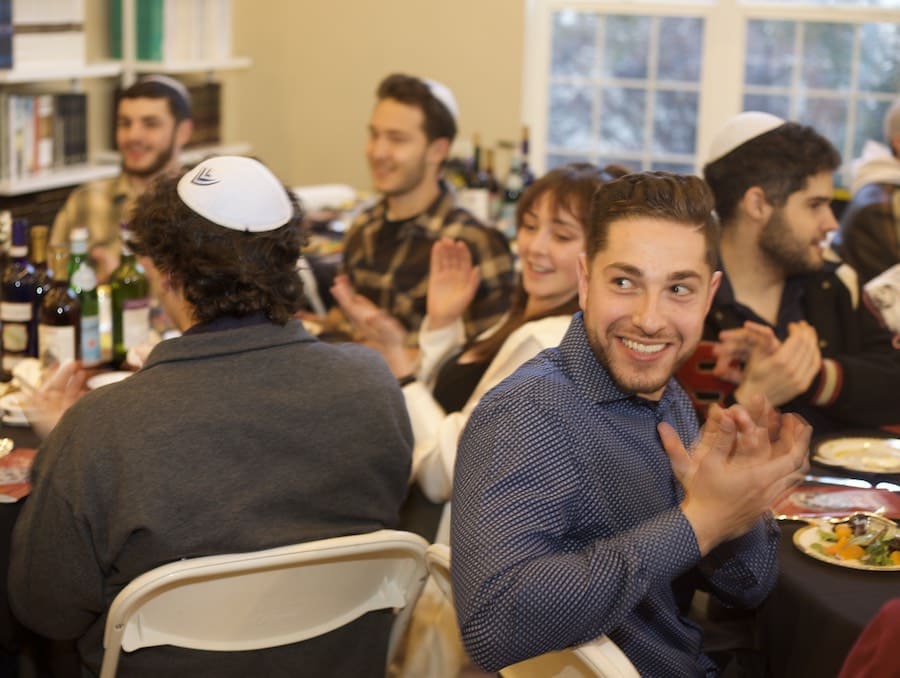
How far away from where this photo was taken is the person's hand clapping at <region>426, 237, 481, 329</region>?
2889 millimetres

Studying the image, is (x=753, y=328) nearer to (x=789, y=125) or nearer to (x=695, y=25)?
(x=789, y=125)

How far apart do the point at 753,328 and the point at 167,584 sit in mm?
1366

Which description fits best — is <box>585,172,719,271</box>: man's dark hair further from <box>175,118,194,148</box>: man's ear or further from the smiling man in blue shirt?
<box>175,118,194,148</box>: man's ear

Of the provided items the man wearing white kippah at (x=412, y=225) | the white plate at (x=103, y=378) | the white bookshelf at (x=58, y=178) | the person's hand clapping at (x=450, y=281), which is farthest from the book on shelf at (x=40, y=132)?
the person's hand clapping at (x=450, y=281)

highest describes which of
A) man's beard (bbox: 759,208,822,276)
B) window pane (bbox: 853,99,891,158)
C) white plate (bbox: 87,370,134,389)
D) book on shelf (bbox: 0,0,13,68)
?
book on shelf (bbox: 0,0,13,68)

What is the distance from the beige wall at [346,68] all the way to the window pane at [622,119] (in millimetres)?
490

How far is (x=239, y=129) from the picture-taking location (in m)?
5.92

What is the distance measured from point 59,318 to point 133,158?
1281mm

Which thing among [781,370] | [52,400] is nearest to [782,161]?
[781,370]

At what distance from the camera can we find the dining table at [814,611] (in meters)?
1.71

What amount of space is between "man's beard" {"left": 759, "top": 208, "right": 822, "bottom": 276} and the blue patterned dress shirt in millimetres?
1045

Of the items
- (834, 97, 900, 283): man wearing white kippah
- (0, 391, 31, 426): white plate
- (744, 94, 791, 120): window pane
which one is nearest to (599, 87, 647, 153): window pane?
(744, 94, 791, 120): window pane

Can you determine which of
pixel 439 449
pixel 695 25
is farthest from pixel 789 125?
pixel 695 25

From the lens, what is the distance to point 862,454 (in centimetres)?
238
